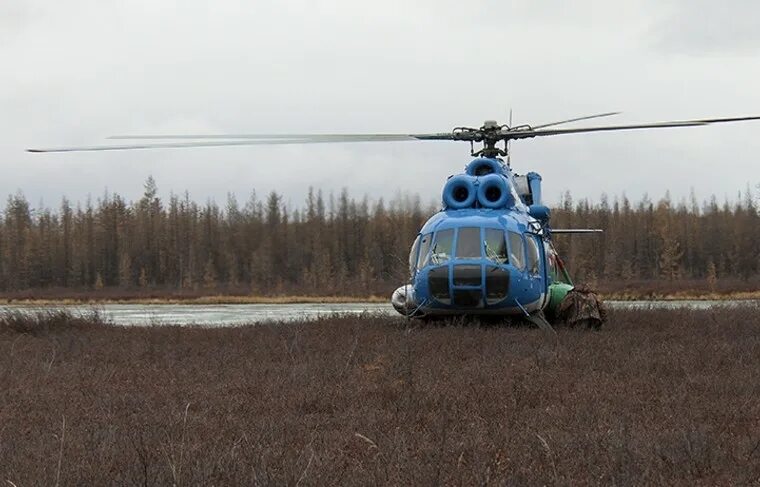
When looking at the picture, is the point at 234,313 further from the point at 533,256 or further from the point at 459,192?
the point at 533,256

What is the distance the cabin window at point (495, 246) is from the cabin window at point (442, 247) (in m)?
0.65

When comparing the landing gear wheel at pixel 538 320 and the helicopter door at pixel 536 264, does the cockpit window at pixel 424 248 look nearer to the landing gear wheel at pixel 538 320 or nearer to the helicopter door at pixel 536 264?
the helicopter door at pixel 536 264

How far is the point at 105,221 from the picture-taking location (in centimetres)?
8519

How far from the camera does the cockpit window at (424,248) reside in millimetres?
16359

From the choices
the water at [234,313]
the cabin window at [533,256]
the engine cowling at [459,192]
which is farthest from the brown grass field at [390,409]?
the water at [234,313]

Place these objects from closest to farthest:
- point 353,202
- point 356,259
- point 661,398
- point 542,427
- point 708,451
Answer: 1. point 708,451
2. point 542,427
3. point 661,398
4. point 356,259
5. point 353,202

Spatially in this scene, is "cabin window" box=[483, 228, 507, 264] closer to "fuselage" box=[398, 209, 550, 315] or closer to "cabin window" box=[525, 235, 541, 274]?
"fuselage" box=[398, 209, 550, 315]

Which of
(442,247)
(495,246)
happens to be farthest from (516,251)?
(442,247)

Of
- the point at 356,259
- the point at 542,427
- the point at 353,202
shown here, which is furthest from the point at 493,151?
the point at 353,202

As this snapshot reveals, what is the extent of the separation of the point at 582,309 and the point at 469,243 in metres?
2.78

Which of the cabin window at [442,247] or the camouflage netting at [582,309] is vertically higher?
the cabin window at [442,247]

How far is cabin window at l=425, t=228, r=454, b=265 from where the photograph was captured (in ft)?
52.2

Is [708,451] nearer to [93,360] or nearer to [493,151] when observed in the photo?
[93,360]

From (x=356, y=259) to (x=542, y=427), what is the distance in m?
73.5
